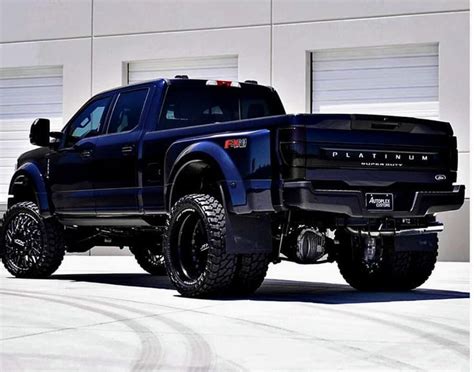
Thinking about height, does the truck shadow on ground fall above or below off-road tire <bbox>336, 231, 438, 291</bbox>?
below

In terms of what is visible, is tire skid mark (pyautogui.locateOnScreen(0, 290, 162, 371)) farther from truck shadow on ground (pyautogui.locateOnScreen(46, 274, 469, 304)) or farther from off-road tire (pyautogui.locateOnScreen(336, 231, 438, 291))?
off-road tire (pyautogui.locateOnScreen(336, 231, 438, 291))

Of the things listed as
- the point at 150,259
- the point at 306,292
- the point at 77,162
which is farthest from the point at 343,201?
the point at 150,259

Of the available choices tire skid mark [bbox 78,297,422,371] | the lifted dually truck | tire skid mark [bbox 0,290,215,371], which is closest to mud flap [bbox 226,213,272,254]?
the lifted dually truck

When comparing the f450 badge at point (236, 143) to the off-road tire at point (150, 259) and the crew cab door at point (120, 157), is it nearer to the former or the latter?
the crew cab door at point (120, 157)

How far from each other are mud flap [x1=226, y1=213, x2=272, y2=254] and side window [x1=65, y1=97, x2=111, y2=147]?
107 inches

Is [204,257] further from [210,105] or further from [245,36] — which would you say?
[245,36]

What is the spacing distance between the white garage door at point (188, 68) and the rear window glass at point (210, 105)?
857 cm

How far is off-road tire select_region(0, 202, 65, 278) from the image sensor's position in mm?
12617

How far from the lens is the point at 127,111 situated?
38.4ft

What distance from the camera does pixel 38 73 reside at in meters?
22.7

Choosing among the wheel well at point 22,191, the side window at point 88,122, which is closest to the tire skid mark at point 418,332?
the side window at point 88,122

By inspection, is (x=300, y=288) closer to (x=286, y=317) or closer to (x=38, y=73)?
(x=286, y=317)

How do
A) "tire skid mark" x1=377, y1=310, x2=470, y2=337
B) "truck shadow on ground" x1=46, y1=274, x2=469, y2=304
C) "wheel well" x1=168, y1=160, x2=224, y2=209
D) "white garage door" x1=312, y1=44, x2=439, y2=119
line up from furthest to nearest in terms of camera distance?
"white garage door" x1=312, y1=44, x2=439, y2=119, "truck shadow on ground" x1=46, y1=274, x2=469, y2=304, "wheel well" x1=168, y1=160, x2=224, y2=209, "tire skid mark" x1=377, y1=310, x2=470, y2=337

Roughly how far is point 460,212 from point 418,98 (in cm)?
209
